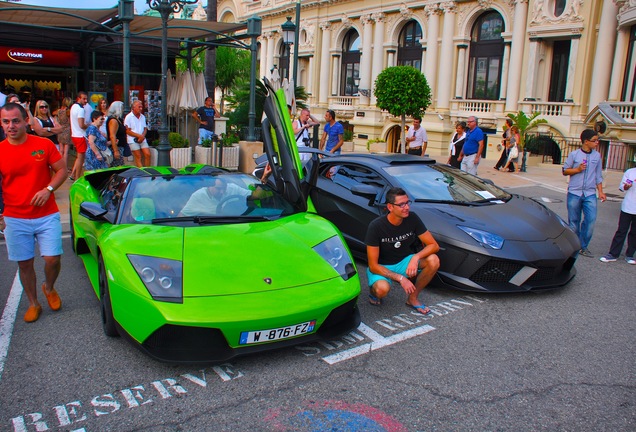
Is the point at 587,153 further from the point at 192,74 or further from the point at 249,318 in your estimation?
the point at 192,74

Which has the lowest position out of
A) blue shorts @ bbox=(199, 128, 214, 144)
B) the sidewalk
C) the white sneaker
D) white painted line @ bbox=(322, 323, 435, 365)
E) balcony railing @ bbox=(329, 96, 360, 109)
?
white painted line @ bbox=(322, 323, 435, 365)

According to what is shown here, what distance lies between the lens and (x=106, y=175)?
6273 millimetres

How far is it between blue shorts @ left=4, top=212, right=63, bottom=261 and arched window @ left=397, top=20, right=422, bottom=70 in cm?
2897

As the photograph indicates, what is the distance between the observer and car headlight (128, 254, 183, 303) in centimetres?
356

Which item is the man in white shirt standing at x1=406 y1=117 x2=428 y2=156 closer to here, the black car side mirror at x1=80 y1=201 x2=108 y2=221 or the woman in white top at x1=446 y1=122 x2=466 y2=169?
the woman in white top at x1=446 y1=122 x2=466 y2=169

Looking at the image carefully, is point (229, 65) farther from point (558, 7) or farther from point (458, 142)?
point (458, 142)

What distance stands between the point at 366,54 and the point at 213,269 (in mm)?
31444

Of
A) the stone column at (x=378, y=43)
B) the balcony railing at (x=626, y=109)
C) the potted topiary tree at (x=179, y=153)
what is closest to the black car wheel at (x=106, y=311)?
the potted topiary tree at (x=179, y=153)

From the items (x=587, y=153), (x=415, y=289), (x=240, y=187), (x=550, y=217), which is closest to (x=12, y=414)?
(x=240, y=187)

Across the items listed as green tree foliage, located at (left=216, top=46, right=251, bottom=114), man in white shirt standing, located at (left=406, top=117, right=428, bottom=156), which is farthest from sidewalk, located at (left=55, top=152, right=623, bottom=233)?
green tree foliage, located at (left=216, top=46, right=251, bottom=114)

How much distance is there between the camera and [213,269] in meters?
3.79

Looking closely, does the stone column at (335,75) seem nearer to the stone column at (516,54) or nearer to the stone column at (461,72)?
the stone column at (461,72)

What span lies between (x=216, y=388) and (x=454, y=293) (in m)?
2.92

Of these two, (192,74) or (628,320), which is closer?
(628,320)
